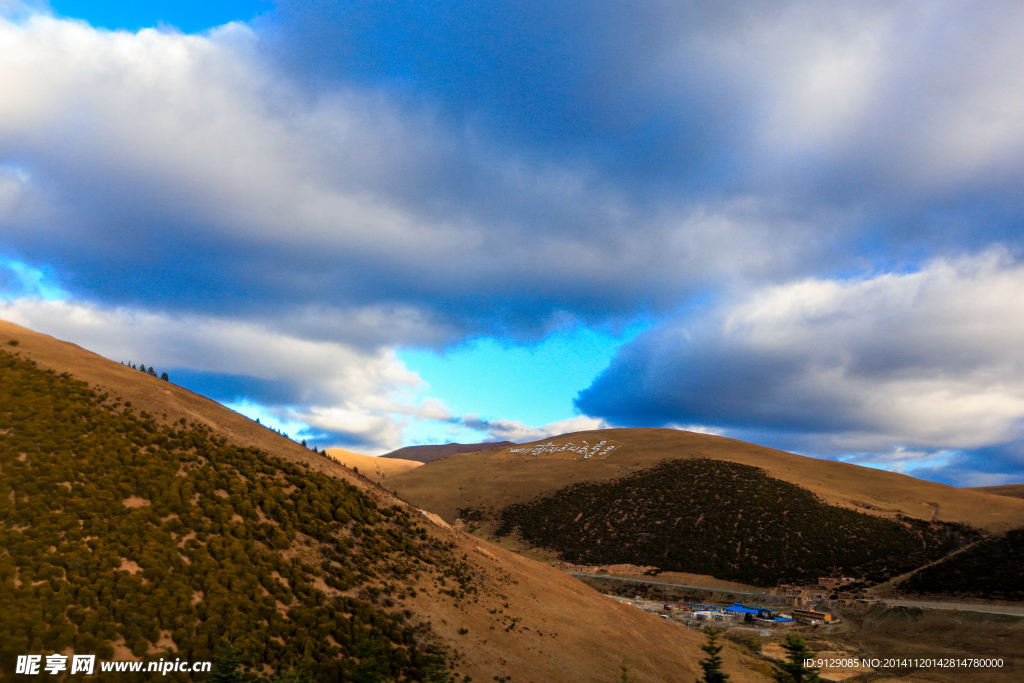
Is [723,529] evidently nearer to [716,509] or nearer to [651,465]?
[716,509]

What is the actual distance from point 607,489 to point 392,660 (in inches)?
3573

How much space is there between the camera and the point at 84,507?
2427 cm

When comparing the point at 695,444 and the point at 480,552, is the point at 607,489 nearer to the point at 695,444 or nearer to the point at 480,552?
the point at 695,444

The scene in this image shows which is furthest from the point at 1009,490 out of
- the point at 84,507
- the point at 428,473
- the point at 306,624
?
the point at 84,507

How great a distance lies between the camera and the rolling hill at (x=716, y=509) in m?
75.2

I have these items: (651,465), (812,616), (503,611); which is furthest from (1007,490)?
(503,611)

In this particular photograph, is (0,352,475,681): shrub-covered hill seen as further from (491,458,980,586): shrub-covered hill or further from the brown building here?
(491,458,980,586): shrub-covered hill

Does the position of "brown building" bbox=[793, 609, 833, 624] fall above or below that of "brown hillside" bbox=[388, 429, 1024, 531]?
below

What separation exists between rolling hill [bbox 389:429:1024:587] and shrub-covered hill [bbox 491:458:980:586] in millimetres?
218

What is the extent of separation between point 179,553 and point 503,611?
20.0 metres

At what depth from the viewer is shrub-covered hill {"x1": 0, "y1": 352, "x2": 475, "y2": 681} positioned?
20188mm

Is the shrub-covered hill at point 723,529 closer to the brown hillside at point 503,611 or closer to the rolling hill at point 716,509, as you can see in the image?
the rolling hill at point 716,509

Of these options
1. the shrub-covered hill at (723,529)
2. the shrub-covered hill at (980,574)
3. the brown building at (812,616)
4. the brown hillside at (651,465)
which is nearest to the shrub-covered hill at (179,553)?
the brown building at (812,616)

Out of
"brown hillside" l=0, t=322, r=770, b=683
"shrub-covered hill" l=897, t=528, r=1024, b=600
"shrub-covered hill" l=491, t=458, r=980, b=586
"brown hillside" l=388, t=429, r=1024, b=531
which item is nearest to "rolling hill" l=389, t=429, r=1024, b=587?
"shrub-covered hill" l=491, t=458, r=980, b=586
